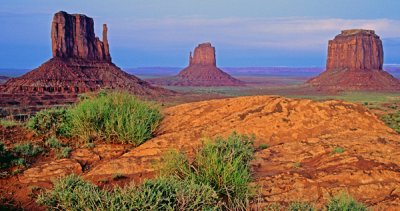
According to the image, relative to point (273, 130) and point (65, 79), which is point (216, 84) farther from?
point (273, 130)

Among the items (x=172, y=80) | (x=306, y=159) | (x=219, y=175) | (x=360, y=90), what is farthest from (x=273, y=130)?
(x=172, y=80)

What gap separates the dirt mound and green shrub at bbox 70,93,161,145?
0.36 m

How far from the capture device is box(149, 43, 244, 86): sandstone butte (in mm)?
126750

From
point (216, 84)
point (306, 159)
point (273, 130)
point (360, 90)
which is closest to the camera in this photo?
point (306, 159)

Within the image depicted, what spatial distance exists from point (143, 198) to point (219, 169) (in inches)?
62.6

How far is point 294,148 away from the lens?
7.81 metres

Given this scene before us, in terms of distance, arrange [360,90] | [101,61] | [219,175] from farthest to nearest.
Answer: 1. [360,90]
2. [101,61]
3. [219,175]

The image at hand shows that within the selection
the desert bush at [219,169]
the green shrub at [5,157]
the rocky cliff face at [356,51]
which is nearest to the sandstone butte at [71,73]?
the green shrub at [5,157]

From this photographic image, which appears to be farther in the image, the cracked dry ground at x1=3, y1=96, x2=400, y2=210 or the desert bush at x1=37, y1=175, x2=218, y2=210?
the cracked dry ground at x1=3, y1=96, x2=400, y2=210

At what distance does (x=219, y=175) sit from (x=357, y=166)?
259cm

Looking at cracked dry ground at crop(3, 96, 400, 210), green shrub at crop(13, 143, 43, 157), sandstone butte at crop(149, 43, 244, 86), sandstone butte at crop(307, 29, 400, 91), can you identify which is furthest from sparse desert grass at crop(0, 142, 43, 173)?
sandstone butte at crop(149, 43, 244, 86)

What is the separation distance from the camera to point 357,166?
269 inches

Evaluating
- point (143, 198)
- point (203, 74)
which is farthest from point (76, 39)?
point (143, 198)

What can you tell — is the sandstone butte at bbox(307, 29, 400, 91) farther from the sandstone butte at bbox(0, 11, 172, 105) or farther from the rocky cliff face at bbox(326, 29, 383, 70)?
the sandstone butte at bbox(0, 11, 172, 105)
